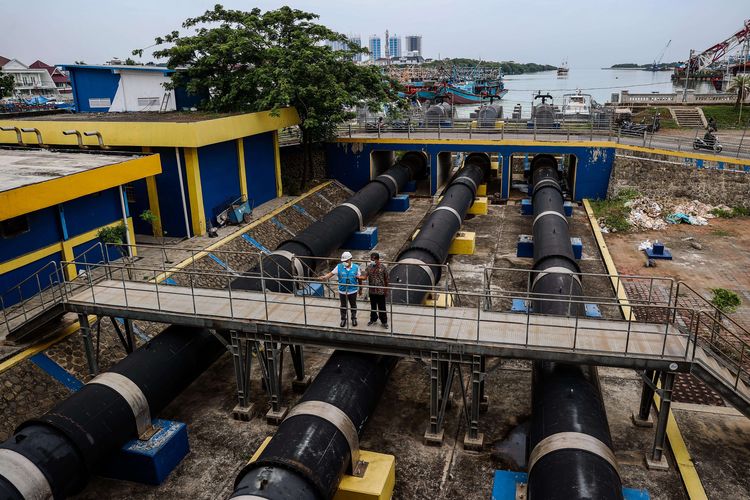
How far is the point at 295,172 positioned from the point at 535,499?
24.4 meters

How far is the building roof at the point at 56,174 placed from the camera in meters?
14.0

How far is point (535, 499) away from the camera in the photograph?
859cm

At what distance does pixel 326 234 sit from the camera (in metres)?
20.4

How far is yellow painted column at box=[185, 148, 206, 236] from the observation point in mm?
20833

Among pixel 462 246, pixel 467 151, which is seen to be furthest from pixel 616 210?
pixel 462 246

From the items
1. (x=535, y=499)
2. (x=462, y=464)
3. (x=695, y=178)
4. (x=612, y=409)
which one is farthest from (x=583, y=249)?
(x=535, y=499)

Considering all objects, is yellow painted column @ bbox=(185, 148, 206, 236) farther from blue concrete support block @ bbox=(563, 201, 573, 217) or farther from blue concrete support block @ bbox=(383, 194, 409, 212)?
blue concrete support block @ bbox=(563, 201, 573, 217)

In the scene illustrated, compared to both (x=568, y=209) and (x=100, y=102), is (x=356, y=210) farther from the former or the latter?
(x=100, y=102)

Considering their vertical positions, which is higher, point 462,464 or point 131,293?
point 131,293

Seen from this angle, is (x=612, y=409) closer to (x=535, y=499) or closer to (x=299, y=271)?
(x=535, y=499)

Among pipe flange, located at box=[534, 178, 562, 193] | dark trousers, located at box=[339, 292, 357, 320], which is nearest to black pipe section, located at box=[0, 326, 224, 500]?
dark trousers, located at box=[339, 292, 357, 320]

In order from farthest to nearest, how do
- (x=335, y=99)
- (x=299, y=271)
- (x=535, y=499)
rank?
(x=335, y=99)
(x=299, y=271)
(x=535, y=499)

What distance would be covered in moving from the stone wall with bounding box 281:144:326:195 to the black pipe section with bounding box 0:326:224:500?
A: 646 inches

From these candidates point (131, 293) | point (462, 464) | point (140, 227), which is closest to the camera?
point (462, 464)
